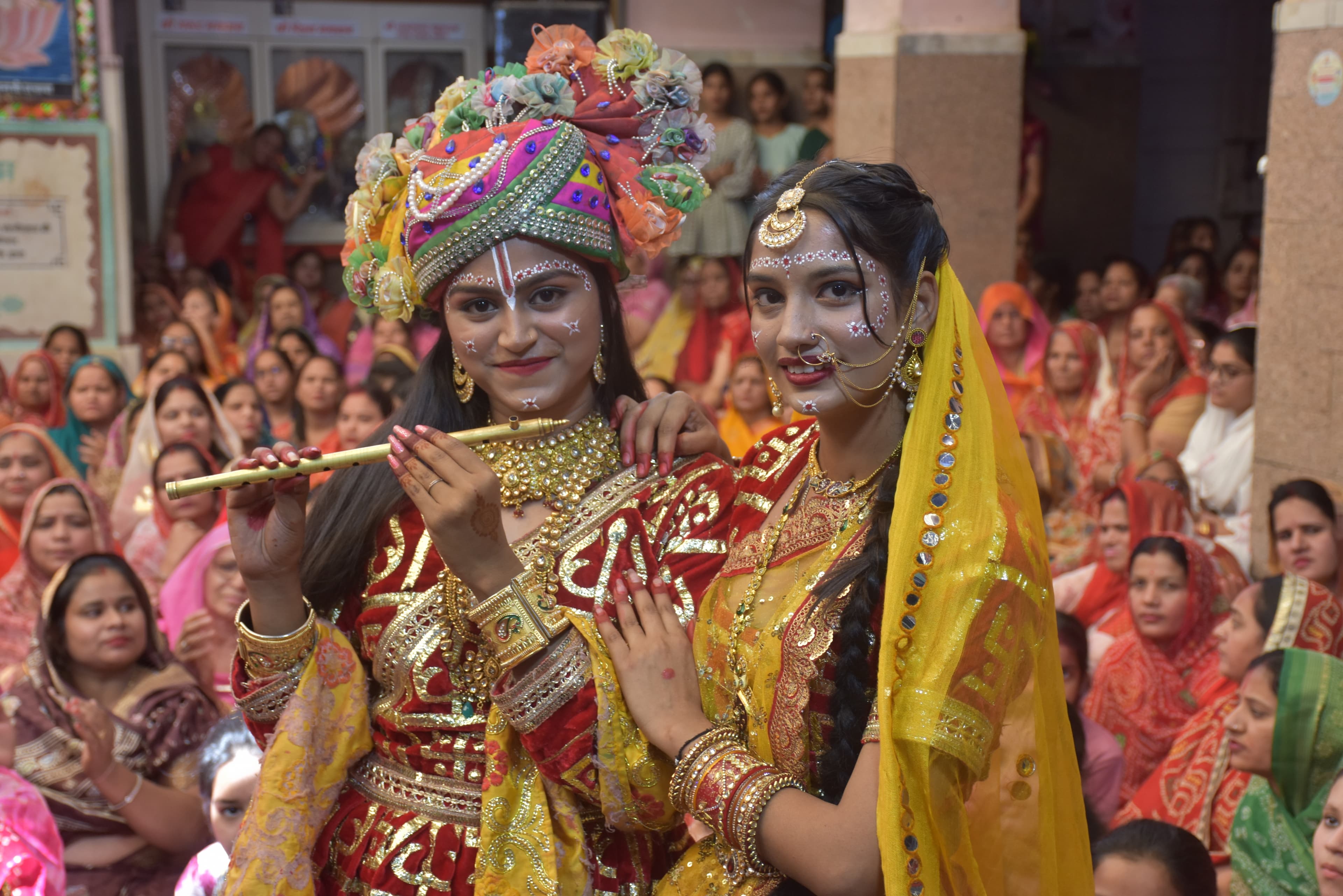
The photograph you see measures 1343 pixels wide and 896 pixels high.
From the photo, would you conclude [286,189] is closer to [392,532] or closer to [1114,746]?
[1114,746]

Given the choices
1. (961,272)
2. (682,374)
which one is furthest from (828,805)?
(682,374)

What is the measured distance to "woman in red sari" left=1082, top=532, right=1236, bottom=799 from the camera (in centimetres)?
438

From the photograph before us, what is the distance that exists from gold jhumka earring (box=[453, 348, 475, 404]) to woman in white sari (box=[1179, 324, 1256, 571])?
4.14 m

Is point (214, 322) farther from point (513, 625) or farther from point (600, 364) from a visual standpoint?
point (513, 625)

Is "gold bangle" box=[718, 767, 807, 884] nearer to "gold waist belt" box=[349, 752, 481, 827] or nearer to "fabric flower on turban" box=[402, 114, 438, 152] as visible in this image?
"gold waist belt" box=[349, 752, 481, 827]

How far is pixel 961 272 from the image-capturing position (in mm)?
7180

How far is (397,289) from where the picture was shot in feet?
7.18

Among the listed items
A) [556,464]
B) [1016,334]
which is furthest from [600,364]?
[1016,334]

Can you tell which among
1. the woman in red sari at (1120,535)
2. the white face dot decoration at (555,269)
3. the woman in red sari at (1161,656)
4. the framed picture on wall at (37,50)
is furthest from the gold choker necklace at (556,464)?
the framed picture on wall at (37,50)

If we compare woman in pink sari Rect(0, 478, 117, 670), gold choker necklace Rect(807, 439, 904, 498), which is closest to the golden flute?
gold choker necklace Rect(807, 439, 904, 498)

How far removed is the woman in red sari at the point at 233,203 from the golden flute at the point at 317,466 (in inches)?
415

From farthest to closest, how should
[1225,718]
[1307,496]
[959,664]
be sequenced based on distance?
[1307,496] → [1225,718] → [959,664]

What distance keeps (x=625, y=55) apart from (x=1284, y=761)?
88.2 inches

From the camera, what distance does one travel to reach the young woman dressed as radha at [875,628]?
1.64 m
